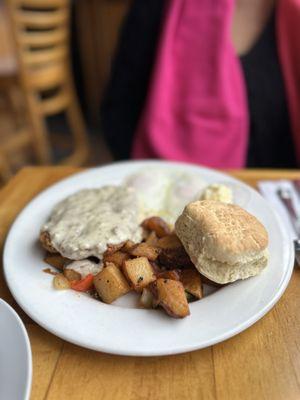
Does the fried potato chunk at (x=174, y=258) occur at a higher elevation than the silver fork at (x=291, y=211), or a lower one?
higher

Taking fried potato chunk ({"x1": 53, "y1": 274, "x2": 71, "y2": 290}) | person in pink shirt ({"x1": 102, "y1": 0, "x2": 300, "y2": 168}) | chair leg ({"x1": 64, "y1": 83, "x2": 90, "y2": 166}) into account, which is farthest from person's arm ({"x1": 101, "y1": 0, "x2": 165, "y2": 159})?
chair leg ({"x1": 64, "y1": 83, "x2": 90, "y2": 166})

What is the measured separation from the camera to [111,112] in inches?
54.1

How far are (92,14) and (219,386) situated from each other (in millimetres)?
2757

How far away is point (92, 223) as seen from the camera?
2.31ft

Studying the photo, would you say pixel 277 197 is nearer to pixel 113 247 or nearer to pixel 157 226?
pixel 157 226

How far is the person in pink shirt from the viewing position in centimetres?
123

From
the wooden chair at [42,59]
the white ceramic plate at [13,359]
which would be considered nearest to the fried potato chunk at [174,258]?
the white ceramic plate at [13,359]

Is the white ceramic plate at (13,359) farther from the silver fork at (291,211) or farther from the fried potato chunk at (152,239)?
the silver fork at (291,211)

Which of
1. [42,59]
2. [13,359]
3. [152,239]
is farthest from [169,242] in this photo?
[42,59]

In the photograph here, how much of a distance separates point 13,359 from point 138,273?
21cm

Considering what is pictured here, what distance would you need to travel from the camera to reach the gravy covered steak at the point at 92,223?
2.15 feet

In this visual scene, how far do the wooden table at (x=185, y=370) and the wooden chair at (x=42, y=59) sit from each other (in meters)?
1.71

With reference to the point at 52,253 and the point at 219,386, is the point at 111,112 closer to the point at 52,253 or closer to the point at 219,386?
the point at 52,253

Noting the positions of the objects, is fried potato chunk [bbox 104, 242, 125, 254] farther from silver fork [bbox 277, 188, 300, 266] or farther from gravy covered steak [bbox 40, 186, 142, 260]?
silver fork [bbox 277, 188, 300, 266]
